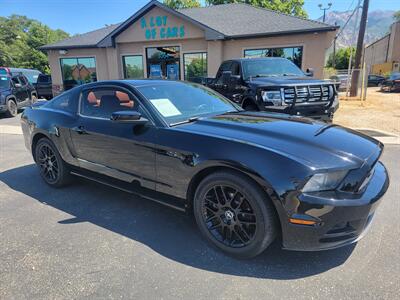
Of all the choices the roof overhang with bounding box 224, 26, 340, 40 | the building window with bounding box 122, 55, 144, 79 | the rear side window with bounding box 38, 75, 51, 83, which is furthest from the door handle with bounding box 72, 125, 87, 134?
the rear side window with bounding box 38, 75, 51, 83

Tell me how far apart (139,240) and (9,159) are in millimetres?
4654

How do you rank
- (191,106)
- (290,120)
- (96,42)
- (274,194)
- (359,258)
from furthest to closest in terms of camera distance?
(96,42)
(191,106)
(290,120)
(359,258)
(274,194)

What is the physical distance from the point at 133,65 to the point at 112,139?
14478mm

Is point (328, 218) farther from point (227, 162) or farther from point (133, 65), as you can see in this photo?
point (133, 65)

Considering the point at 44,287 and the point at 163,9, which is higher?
the point at 163,9

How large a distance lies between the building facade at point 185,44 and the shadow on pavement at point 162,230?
9.11 meters

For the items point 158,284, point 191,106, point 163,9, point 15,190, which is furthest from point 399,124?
point 163,9

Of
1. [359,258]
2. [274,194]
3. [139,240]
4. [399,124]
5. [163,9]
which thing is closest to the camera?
[274,194]

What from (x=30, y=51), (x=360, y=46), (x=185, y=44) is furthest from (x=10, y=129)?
(x=30, y=51)

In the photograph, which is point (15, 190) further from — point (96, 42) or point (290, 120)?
point (96, 42)

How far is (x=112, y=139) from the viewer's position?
3514 mm

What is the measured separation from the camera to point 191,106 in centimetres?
359

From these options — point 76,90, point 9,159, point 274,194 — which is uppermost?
point 76,90

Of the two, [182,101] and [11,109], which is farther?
[11,109]
